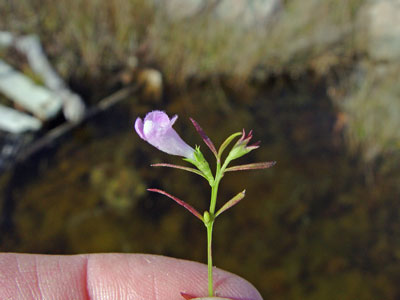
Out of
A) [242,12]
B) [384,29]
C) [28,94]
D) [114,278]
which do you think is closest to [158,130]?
[114,278]

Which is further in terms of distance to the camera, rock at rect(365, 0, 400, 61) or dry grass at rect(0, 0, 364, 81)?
rock at rect(365, 0, 400, 61)

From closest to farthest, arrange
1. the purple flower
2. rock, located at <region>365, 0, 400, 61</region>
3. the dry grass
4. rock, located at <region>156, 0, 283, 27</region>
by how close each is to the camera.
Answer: the purple flower < the dry grass < rock, located at <region>156, 0, 283, 27</region> < rock, located at <region>365, 0, 400, 61</region>

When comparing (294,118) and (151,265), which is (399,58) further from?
(151,265)

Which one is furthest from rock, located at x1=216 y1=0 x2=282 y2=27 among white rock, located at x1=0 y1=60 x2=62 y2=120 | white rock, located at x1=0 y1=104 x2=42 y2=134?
white rock, located at x1=0 y1=104 x2=42 y2=134

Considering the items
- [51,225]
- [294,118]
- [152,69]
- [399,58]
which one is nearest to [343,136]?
[294,118]

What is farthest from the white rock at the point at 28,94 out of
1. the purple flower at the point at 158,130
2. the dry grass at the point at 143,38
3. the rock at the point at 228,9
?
the purple flower at the point at 158,130

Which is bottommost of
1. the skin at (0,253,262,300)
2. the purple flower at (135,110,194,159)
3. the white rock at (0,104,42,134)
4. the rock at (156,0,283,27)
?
the skin at (0,253,262,300)

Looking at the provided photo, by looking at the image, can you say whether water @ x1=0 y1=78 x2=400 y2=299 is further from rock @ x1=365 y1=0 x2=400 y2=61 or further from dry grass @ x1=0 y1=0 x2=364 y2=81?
rock @ x1=365 y1=0 x2=400 y2=61
